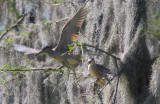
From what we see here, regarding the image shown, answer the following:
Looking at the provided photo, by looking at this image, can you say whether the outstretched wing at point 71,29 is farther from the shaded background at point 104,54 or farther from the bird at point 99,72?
the bird at point 99,72

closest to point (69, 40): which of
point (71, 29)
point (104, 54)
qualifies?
point (71, 29)

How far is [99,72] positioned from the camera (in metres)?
3.07

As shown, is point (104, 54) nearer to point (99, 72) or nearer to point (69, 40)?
point (99, 72)

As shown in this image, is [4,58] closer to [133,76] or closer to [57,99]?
[57,99]

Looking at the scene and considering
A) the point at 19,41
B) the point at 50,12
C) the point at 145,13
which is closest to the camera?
the point at 145,13

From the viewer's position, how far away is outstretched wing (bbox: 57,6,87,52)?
3.05 meters

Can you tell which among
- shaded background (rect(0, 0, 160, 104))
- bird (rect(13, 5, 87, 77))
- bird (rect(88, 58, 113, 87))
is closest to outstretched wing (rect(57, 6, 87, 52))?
bird (rect(13, 5, 87, 77))

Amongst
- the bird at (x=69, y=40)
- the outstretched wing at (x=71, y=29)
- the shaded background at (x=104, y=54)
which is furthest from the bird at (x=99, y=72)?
the outstretched wing at (x=71, y=29)

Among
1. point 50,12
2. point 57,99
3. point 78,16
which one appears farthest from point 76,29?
point 50,12

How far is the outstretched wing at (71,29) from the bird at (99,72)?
0.34 meters

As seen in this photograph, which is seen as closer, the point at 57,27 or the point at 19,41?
the point at 57,27

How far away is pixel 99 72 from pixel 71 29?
0.59 m

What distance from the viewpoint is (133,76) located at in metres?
2.77

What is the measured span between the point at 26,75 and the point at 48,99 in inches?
19.5
